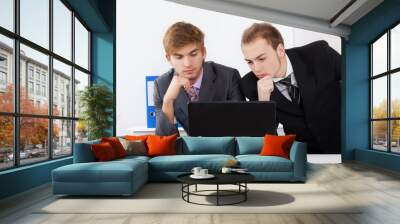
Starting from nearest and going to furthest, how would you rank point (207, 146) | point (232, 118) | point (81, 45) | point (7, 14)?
point (7, 14), point (207, 146), point (81, 45), point (232, 118)

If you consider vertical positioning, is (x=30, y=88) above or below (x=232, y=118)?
above

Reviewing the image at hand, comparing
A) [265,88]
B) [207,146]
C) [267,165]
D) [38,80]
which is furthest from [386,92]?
[38,80]

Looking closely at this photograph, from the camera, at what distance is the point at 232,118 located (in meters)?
9.40

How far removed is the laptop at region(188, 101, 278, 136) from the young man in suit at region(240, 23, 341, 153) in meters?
0.43

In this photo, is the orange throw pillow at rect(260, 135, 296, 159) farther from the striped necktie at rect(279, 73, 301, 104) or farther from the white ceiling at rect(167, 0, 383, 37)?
the white ceiling at rect(167, 0, 383, 37)

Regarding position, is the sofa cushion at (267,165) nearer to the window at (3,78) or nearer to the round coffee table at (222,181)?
the round coffee table at (222,181)

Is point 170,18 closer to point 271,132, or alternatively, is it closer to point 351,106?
point 271,132

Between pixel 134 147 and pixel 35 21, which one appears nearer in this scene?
pixel 35 21

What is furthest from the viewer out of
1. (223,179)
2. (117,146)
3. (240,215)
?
(117,146)

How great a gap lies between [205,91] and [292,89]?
220cm

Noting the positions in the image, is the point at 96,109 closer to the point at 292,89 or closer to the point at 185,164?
the point at 185,164

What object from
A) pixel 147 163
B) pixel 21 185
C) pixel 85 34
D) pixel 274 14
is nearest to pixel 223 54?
pixel 274 14

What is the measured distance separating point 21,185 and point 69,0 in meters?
3.74

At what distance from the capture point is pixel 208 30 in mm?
10039
